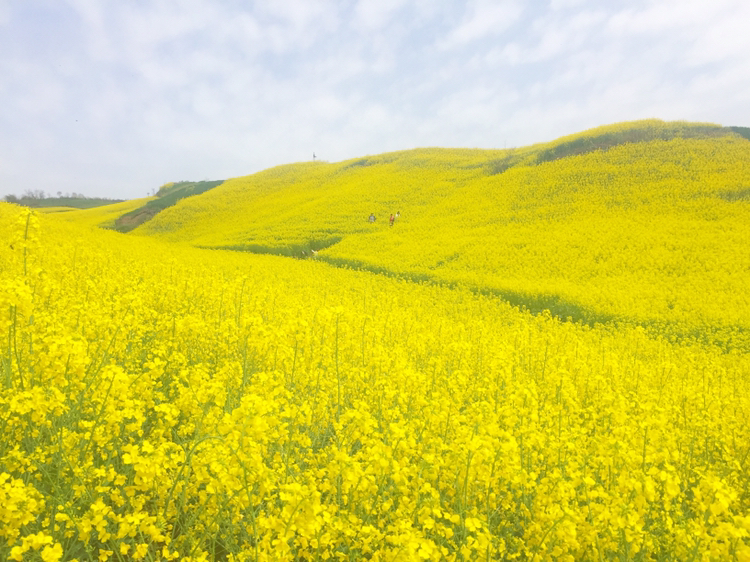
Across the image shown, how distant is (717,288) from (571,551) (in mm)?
13830

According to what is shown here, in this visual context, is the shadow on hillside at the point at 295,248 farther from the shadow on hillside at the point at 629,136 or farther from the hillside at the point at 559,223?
the shadow on hillside at the point at 629,136

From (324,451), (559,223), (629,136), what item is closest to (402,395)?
(324,451)

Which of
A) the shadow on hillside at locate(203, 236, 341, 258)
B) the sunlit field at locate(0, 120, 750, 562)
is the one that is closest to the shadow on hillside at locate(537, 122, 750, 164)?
the sunlit field at locate(0, 120, 750, 562)

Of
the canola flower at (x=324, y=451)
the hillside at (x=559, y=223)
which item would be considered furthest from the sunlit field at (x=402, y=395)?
the hillside at (x=559, y=223)

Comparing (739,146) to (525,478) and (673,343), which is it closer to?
(673,343)

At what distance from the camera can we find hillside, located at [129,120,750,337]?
1361cm

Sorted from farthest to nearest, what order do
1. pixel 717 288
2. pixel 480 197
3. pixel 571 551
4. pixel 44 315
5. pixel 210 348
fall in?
pixel 480 197 → pixel 717 288 → pixel 210 348 → pixel 44 315 → pixel 571 551

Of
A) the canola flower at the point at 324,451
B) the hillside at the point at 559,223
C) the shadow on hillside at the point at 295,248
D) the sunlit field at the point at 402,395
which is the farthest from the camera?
the shadow on hillside at the point at 295,248

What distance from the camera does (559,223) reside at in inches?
827

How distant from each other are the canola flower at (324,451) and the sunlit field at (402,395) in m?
0.03

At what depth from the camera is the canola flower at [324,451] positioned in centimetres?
216

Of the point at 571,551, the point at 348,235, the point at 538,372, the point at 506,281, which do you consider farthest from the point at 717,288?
the point at 348,235

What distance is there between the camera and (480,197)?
89.6 feet

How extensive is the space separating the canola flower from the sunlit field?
3 centimetres
